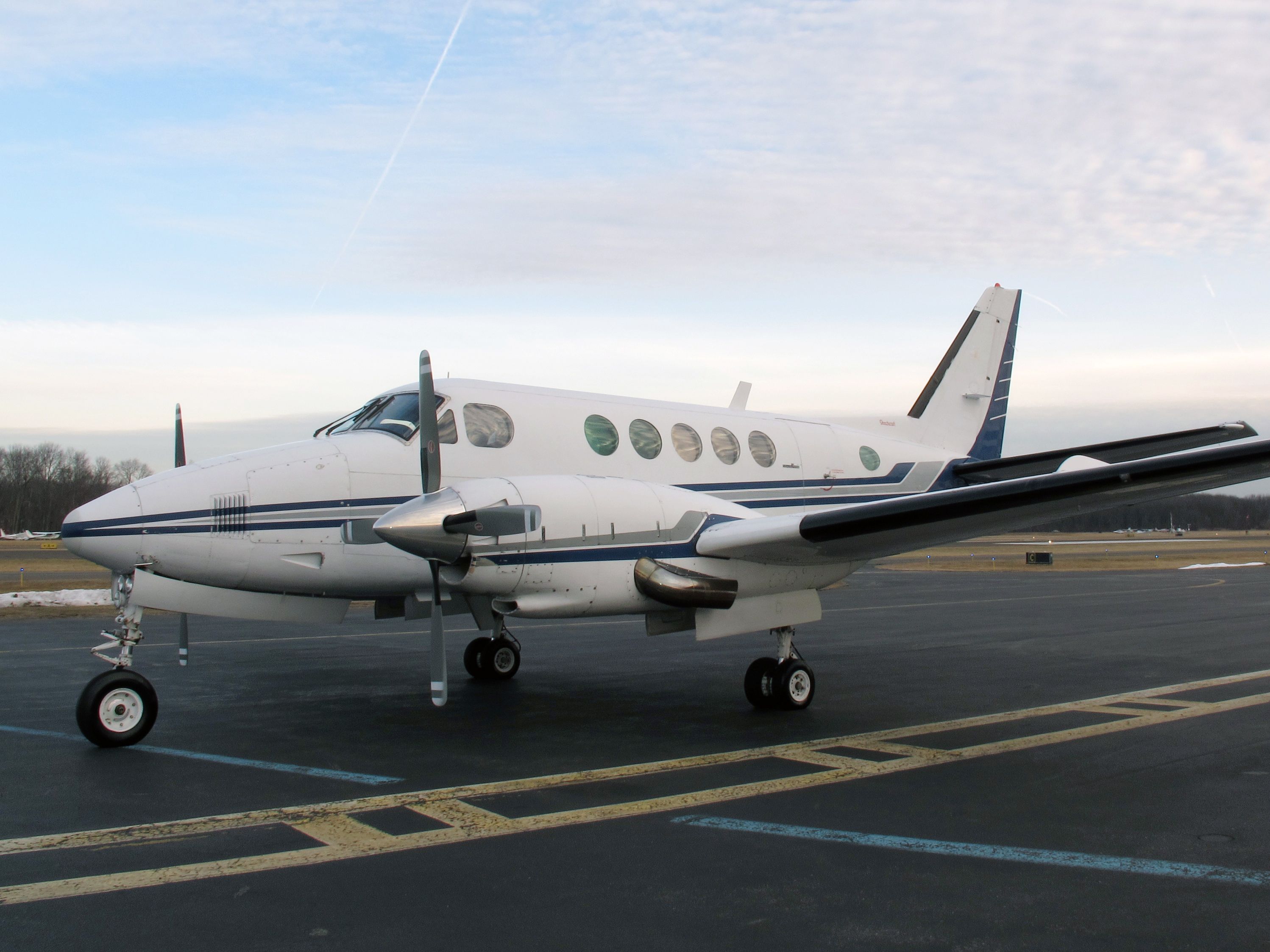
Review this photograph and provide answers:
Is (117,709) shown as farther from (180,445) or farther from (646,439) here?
(646,439)

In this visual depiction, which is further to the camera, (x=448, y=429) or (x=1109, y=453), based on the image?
(x=1109, y=453)

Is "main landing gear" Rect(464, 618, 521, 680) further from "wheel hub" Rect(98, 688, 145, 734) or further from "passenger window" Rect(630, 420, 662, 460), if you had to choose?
"wheel hub" Rect(98, 688, 145, 734)

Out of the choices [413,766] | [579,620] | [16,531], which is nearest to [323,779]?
[413,766]

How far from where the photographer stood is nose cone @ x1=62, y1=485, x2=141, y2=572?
7.89 meters

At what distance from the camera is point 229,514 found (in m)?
8.36

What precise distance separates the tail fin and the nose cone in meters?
10.1

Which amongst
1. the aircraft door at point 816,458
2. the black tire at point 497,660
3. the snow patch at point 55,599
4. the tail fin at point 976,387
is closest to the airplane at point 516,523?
the aircraft door at point 816,458

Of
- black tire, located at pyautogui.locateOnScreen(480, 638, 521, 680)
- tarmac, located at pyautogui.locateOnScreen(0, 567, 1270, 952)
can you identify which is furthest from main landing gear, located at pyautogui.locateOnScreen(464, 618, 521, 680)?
tarmac, located at pyautogui.locateOnScreen(0, 567, 1270, 952)

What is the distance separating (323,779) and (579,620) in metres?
14.2

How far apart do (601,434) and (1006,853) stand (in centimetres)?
613

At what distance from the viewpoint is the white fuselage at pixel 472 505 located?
813cm

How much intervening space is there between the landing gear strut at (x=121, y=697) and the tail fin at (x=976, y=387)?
10.2m

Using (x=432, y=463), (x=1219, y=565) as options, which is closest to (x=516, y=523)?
(x=432, y=463)

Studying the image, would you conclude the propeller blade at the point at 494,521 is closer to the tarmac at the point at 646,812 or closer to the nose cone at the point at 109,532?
the tarmac at the point at 646,812
